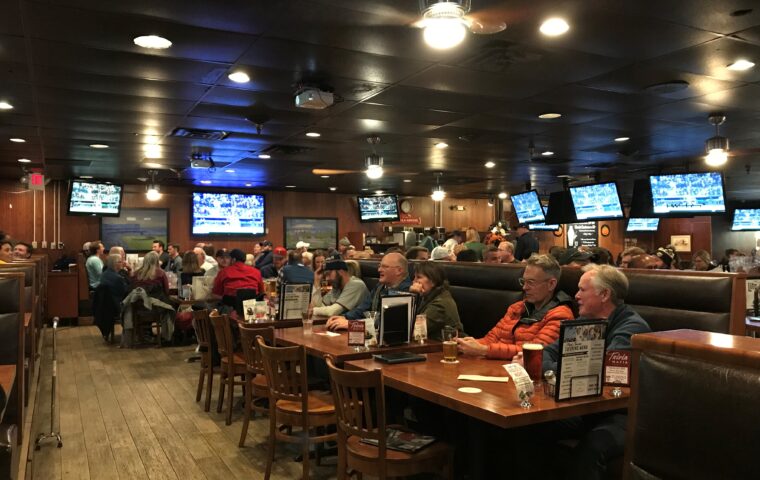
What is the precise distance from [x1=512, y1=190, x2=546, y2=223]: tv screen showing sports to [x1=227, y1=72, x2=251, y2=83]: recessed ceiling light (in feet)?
26.0

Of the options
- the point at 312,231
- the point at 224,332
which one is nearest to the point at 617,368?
the point at 224,332

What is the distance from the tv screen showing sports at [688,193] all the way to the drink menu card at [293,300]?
19.6 feet

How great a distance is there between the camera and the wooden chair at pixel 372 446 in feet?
9.70

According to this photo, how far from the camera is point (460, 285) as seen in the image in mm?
5676

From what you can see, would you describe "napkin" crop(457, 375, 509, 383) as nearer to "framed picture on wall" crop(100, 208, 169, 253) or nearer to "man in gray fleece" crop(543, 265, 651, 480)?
"man in gray fleece" crop(543, 265, 651, 480)

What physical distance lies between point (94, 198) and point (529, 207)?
8668 millimetres

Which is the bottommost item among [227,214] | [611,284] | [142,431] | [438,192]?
[142,431]

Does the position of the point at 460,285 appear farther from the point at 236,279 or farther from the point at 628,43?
the point at 236,279

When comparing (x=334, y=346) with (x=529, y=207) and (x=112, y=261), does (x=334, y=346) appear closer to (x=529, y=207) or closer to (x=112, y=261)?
(x=112, y=261)

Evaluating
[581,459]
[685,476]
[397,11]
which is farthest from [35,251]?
[685,476]

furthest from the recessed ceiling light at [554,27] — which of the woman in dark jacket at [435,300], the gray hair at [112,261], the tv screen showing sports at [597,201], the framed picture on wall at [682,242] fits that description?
the framed picture on wall at [682,242]

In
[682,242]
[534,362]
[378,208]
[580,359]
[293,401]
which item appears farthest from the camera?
[682,242]

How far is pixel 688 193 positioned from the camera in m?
8.65

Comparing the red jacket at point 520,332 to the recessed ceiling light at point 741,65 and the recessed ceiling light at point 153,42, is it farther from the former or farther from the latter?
the recessed ceiling light at point 153,42
